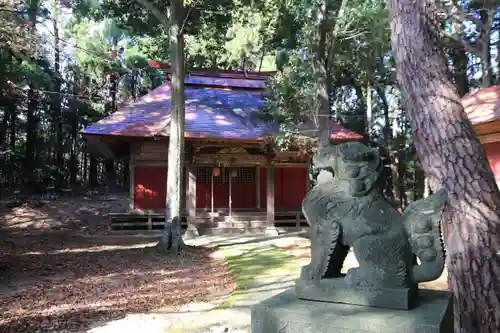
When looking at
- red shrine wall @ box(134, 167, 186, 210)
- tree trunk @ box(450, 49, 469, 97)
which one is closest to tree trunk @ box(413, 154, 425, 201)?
tree trunk @ box(450, 49, 469, 97)

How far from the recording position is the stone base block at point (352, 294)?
1991 millimetres

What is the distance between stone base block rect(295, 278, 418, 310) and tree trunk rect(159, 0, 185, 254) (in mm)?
7606

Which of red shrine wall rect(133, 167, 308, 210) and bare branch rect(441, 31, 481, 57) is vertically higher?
bare branch rect(441, 31, 481, 57)

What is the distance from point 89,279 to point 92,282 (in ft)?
0.89

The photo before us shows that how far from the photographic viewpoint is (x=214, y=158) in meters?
13.3

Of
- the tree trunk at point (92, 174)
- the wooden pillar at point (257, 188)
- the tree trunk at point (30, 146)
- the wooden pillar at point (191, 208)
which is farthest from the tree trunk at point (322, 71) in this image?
the tree trunk at point (92, 174)

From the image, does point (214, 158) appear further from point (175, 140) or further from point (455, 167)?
point (455, 167)

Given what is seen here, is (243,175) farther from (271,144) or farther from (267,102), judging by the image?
(267,102)

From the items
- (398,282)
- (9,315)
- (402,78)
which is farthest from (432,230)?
(9,315)

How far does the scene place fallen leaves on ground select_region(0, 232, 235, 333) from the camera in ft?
17.8

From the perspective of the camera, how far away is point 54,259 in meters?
9.44

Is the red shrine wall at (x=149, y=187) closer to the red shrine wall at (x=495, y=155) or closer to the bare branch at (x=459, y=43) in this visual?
the bare branch at (x=459, y=43)

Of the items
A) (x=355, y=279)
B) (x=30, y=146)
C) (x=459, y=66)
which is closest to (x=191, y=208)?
(x=355, y=279)

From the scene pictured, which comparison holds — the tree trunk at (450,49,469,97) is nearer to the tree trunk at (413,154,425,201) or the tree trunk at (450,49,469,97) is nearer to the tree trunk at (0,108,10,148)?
the tree trunk at (413,154,425,201)
